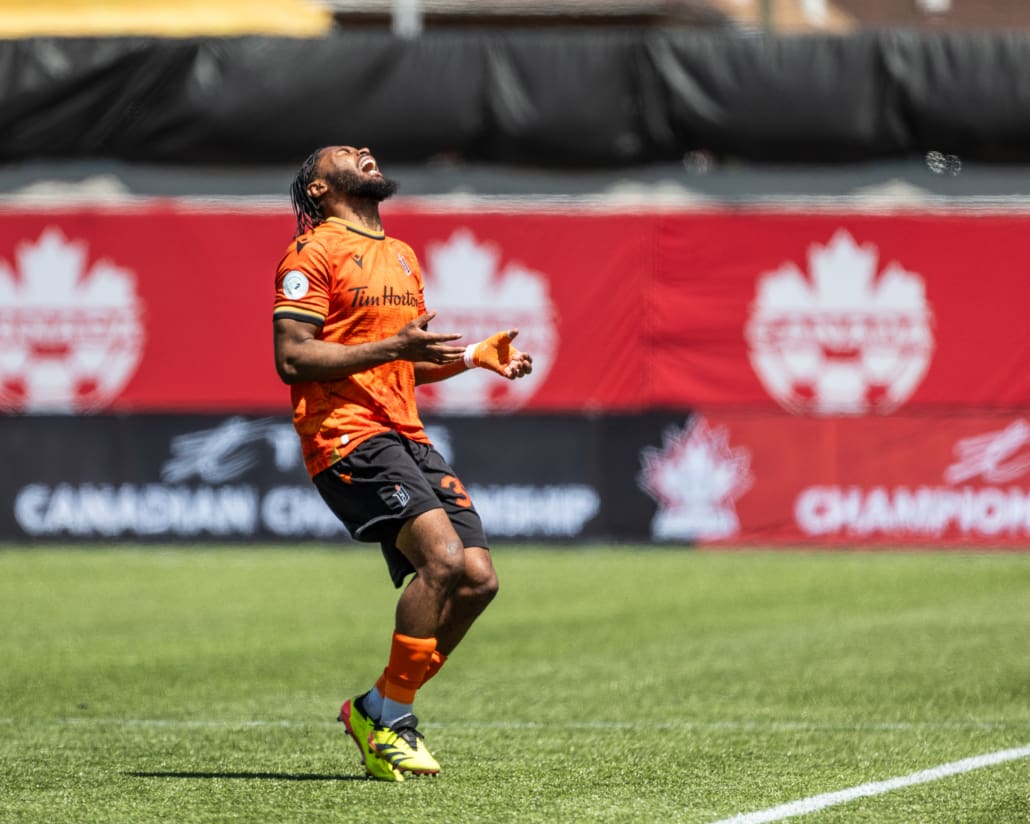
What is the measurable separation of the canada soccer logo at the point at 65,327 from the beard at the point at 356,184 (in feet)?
38.7

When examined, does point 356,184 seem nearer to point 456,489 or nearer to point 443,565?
point 456,489

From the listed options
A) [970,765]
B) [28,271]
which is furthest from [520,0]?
[970,765]

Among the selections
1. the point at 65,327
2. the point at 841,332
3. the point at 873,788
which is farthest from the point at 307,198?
the point at 65,327

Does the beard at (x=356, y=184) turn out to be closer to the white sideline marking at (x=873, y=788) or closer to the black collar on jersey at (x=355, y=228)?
the black collar on jersey at (x=355, y=228)

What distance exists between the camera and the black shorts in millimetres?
7242

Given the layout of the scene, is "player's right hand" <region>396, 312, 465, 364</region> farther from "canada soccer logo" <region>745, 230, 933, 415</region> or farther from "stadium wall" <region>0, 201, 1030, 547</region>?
"canada soccer logo" <region>745, 230, 933, 415</region>

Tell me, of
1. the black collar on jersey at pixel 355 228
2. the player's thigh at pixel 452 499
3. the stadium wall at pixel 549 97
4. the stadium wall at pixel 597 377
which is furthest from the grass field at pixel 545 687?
the stadium wall at pixel 549 97

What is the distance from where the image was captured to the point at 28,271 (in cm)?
1905

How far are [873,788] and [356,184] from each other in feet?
9.33

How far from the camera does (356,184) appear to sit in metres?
7.54

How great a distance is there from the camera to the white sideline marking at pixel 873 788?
6.56m

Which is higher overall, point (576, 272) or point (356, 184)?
point (356, 184)

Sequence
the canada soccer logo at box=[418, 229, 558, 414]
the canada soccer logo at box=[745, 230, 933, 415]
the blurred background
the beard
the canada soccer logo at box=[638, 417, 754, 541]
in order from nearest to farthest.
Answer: the beard < the canada soccer logo at box=[638, 417, 754, 541] < the blurred background < the canada soccer logo at box=[745, 230, 933, 415] < the canada soccer logo at box=[418, 229, 558, 414]

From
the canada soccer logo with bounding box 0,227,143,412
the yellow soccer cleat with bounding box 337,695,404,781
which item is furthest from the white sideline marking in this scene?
the canada soccer logo with bounding box 0,227,143,412
